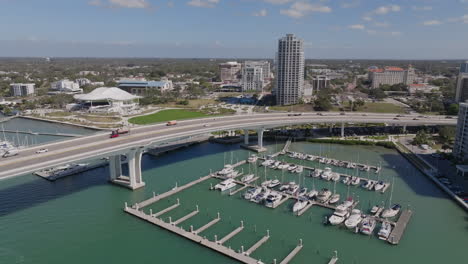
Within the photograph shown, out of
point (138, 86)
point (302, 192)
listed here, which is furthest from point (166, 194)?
point (138, 86)

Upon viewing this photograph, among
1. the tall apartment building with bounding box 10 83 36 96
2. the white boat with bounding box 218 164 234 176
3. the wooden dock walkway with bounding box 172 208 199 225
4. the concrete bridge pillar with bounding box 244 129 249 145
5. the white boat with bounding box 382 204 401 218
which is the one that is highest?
the tall apartment building with bounding box 10 83 36 96

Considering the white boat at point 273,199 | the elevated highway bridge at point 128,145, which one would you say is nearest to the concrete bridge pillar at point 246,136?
the elevated highway bridge at point 128,145

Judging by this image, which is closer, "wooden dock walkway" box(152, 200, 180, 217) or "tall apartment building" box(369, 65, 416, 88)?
"wooden dock walkway" box(152, 200, 180, 217)

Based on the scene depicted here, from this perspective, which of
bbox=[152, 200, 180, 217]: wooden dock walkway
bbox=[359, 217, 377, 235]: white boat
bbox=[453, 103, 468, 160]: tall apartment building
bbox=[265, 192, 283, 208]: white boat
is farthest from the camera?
bbox=[453, 103, 468, 160]: tall apartment building

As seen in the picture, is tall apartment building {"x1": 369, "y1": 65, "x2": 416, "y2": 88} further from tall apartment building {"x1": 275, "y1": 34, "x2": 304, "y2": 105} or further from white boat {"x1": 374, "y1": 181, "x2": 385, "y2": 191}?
white boat {"x1": 374, "y1": 181, "x2": 385, "y2": 191}

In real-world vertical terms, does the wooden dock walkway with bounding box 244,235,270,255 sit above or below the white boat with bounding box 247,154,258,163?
below

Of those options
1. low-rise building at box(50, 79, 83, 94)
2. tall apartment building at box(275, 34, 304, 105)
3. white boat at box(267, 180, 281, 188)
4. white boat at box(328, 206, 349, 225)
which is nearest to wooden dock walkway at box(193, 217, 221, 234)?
white boat at box(267, 180, 281, 188)

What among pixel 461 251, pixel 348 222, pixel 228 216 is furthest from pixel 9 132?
pixel 461 251

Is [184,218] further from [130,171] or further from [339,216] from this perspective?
[339,216]
